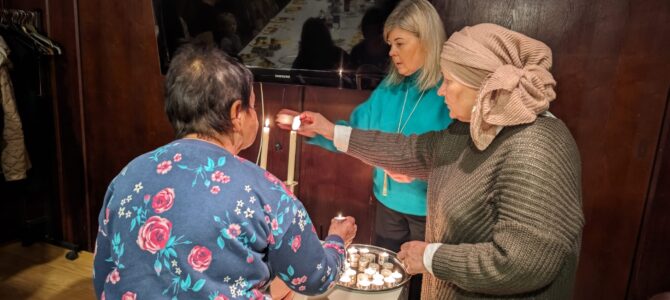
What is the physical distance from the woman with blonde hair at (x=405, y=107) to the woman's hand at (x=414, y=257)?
40cm

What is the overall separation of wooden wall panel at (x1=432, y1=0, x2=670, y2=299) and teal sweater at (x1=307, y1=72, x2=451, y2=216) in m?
0.30

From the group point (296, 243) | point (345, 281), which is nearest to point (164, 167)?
point (296, 243)

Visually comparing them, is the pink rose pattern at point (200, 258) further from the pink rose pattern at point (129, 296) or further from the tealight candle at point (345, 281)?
the tealight candle at point (345, 281)

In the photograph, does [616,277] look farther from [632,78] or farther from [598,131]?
[632,78]

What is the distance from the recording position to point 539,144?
1043mm

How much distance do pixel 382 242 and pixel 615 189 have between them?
87cm

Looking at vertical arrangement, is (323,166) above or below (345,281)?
above

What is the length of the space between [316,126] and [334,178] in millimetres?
410

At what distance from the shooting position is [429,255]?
3.88ft

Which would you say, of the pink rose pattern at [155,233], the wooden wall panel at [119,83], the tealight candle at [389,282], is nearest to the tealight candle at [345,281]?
the tealight candle at [389,282]

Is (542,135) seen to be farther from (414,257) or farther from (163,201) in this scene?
(163,201)

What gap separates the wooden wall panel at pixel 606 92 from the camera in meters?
1.49

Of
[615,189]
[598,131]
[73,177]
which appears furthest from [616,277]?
[73,177]

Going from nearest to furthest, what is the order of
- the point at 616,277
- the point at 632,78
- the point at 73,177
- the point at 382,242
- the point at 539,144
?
the point at 539,144 → the point at 632,78 → the point at 616,277 → the point at 382,242 → the point at 73,177
